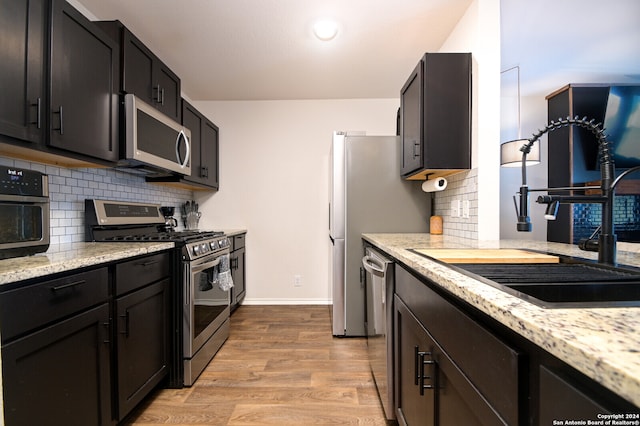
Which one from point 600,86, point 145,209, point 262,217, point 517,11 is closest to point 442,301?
point 517,11

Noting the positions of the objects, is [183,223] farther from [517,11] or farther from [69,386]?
[517,11]

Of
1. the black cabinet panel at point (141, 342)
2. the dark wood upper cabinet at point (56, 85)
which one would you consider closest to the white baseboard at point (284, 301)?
the black cabinet panel at point (141, 342)

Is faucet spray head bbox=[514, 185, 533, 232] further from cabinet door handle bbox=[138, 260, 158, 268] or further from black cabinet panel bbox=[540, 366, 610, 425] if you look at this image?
cabinet door handle bbox=[138, 260, 158, 268]

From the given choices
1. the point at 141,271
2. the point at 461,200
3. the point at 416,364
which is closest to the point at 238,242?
the point at 141,271

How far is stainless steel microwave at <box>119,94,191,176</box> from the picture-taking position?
180 cm

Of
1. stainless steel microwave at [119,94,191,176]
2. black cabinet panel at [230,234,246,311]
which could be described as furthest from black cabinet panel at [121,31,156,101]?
black cabinet panel at [230,234,246,311]

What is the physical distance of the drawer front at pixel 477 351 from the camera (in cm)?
54

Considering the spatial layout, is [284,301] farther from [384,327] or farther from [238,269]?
[384,327]

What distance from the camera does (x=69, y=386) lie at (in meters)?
1.14

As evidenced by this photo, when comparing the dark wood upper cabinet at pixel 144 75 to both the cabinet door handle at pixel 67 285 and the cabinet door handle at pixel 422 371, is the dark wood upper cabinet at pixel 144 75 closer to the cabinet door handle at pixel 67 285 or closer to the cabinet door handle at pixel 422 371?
the cabinet door handle at pixel 67 285

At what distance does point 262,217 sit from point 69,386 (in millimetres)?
2641

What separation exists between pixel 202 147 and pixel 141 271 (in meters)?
1.87

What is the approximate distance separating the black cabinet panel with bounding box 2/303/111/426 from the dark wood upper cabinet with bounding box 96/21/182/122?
1.42 m

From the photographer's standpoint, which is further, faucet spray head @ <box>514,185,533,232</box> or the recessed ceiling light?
the recessed ceiling light
